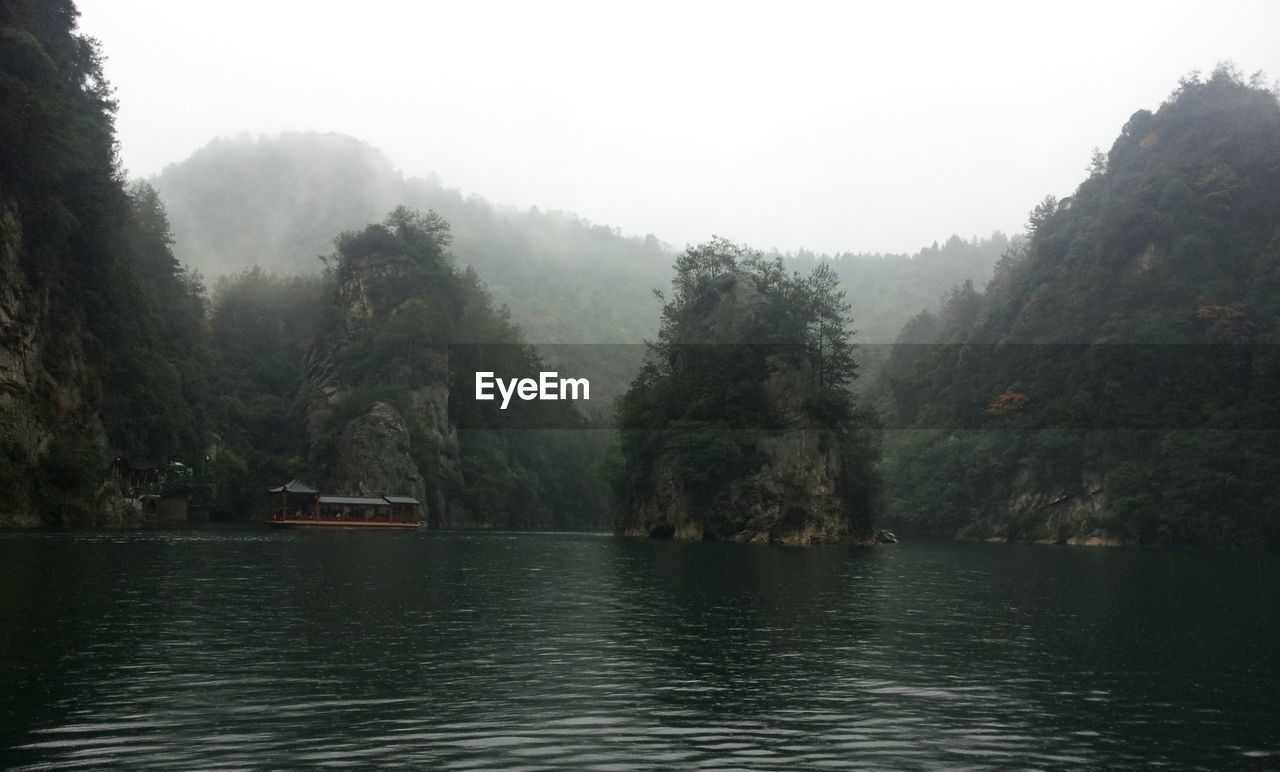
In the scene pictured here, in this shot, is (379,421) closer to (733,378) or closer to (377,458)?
(377,458)

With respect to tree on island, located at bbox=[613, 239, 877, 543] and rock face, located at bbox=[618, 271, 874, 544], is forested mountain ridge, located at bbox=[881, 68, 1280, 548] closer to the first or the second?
tree on island, located at bbox=[613, 239, 877, 543]

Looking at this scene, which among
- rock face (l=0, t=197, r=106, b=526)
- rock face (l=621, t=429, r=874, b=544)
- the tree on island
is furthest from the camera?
the tree on island

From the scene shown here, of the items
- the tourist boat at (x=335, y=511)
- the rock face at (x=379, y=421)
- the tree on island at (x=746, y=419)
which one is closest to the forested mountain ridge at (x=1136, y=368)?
the tree on island at (x=746, y=419)

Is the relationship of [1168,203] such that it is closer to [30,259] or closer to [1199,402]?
[1199,402]

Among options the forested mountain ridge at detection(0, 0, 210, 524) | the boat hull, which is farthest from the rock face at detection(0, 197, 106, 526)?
the boat hull

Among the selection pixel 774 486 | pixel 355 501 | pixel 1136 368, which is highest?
pixel 1136 368

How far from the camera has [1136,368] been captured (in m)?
Result: 106

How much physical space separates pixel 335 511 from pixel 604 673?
79784 mm

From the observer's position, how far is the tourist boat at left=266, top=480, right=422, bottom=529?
84.9 m

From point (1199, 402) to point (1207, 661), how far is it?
92.0 meters

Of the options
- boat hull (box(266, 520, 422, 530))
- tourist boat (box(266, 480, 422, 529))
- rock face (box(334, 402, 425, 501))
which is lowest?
boat hull (box(266, 520, 422, 530))

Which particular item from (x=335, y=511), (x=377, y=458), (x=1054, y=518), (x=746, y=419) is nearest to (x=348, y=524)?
(x=335, y=511)

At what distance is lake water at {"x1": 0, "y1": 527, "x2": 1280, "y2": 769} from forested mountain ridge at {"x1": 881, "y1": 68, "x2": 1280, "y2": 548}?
68043 millimetres

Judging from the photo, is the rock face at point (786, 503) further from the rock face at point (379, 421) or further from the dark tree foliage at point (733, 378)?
the rock face at point (379, 421)
